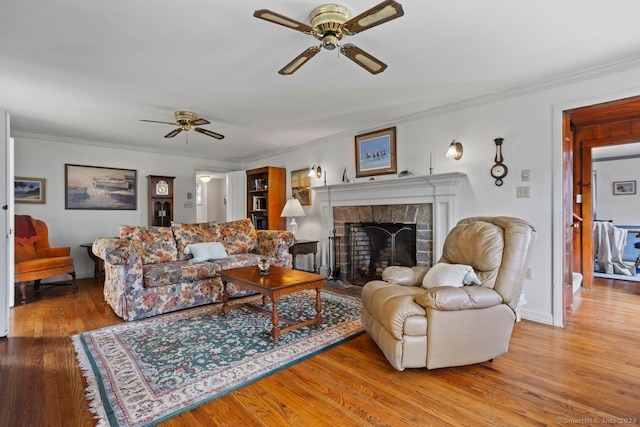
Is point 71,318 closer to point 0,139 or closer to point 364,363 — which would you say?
point 0,139

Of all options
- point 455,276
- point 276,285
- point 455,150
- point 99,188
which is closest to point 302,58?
point 276,285

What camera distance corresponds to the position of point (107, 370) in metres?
2.19

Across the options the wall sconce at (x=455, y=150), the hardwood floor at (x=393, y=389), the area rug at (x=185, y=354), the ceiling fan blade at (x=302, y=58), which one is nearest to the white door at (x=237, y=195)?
the area rug at (x=185, y=354)

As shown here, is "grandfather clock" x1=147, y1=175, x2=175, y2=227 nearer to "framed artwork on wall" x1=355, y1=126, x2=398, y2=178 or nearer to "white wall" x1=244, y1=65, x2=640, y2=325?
"framed artwork on wall" x1=355, y1=126, x2=398, y2=178

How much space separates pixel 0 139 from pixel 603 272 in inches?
317

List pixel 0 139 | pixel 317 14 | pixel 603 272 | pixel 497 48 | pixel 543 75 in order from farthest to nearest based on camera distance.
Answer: pixel 603 272 < pixel 543 75 < pixel 0 139 < pixel 497 48 < pixel 317 14

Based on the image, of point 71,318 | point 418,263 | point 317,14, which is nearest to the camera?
point 317,14

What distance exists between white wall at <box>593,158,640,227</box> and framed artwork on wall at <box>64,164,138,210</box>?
958cm

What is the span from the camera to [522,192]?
3252 mm

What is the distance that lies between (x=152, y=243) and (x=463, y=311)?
3.52 m

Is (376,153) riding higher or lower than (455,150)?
higher

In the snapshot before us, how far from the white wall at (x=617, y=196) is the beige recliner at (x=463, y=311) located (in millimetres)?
6518

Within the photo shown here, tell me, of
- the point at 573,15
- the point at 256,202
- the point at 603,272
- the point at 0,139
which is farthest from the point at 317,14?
the point at 603,272

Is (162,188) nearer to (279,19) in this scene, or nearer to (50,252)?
(50,252)
